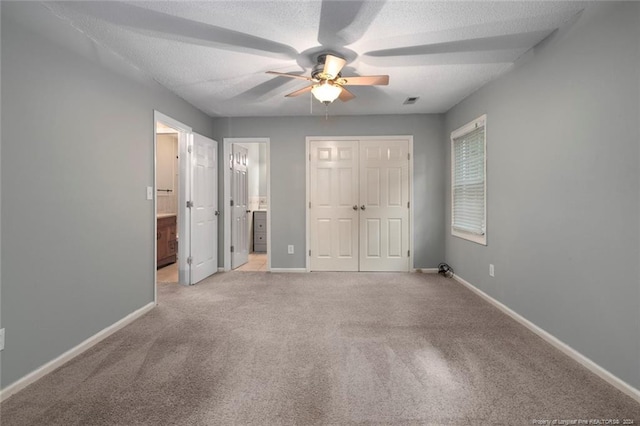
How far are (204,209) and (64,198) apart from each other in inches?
87.3

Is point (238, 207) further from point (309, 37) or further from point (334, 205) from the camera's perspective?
point (309, 37)

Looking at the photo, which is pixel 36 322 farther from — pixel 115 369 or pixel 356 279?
pixel 356 279

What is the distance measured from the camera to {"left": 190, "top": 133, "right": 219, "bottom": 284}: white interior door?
13.6ft

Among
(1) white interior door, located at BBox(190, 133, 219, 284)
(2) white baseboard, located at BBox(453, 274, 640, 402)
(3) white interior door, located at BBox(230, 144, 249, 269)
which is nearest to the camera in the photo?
(2) white baseboard, located at BBox(453, 274, 640, 402)

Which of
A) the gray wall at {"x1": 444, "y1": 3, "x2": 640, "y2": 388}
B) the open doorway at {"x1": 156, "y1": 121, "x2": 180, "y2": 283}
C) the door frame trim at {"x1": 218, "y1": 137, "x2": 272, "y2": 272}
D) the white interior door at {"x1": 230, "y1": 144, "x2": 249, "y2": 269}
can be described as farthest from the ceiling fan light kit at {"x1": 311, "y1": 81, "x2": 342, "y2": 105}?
the open doorway at {"x1": 156, "y1": 121, "x2": 180, "y2": 283}

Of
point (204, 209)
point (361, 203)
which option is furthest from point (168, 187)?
point (361, 203)

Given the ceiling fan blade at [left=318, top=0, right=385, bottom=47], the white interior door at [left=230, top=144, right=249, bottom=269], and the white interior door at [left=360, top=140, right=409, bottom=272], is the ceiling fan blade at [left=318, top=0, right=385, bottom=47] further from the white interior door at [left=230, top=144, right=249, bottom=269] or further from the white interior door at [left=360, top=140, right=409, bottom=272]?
the white interior door at [left=230, top=144, right=249, bottom=269]

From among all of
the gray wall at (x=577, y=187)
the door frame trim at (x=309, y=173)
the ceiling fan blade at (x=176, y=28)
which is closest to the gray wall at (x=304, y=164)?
the door frame trim at (x=309, y=173)

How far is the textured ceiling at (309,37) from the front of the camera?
208cm

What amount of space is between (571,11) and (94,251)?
377 centimetres

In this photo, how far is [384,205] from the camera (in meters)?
4.82

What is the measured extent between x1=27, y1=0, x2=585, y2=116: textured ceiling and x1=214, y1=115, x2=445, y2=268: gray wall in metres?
1.19

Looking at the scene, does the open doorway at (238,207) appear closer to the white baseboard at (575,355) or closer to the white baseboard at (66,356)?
the white baseboard at (66,356)

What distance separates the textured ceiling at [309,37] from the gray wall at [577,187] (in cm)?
31
